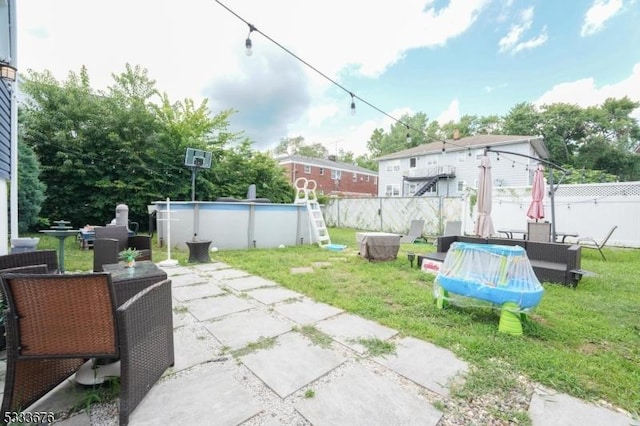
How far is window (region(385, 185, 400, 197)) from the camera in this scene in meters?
→ 24.0

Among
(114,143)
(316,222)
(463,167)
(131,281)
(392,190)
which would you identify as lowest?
(131,281)

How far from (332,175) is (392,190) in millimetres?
6956

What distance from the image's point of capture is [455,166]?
818 inches

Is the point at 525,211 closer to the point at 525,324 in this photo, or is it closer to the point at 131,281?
the point at 525,324

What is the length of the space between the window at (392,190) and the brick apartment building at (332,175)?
4.88m

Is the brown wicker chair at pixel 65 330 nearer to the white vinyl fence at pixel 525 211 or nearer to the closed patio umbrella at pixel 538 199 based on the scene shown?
the closed patio umbrella at pixel 538 199

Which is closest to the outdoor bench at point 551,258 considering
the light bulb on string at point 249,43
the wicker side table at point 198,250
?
the wicker side table at point 198,250

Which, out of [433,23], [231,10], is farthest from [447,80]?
[231,10]

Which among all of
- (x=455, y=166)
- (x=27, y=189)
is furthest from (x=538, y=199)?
(x=27, y=189)

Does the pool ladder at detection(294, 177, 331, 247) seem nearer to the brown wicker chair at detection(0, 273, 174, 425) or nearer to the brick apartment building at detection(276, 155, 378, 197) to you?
the brown wicker chair at detection(0, 273, 174, 425)

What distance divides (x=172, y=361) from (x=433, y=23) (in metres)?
10.1

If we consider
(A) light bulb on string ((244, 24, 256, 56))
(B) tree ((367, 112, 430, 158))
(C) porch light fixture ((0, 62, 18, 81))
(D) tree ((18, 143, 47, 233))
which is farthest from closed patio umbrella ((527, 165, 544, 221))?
(B) tree ((367, 112, 430, 158))

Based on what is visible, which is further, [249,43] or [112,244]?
[249,43]

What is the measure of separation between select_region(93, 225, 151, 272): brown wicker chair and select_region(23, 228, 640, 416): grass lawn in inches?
39.0
